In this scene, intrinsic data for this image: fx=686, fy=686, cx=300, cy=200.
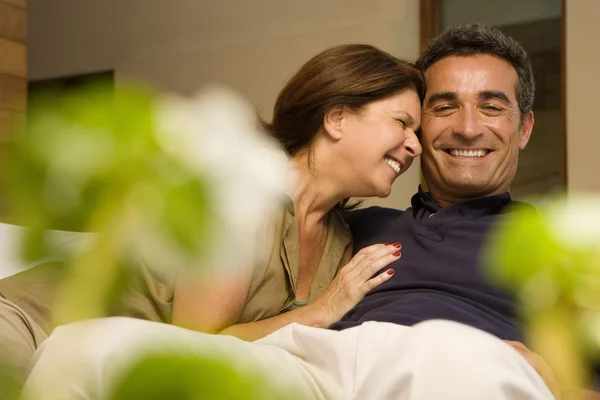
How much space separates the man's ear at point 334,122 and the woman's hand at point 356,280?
276mm

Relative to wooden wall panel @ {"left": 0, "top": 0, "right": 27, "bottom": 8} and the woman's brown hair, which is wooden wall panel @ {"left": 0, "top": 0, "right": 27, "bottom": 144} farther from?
the woman's brown hair

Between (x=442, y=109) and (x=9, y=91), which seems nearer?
(x=442, y=109)

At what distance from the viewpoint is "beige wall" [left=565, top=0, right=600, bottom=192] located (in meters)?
3.07

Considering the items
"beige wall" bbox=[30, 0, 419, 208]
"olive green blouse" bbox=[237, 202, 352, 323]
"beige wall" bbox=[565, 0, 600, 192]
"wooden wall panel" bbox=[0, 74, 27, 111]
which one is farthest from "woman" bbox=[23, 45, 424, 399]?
"beige wall" bbox=[30, 0, 419, 208]

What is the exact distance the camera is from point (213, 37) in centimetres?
425

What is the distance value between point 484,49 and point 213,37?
2737 mm

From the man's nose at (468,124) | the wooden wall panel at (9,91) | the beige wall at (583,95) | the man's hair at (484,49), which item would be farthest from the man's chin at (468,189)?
the wooden wall panel at (9,91)

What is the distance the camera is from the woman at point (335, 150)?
1495 millimetres

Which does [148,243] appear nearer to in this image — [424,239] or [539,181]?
[424,239]

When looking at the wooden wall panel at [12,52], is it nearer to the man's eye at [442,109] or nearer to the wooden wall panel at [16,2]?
the wooden wall panel at [16,2]

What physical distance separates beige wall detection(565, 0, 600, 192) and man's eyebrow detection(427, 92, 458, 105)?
1.56 meters

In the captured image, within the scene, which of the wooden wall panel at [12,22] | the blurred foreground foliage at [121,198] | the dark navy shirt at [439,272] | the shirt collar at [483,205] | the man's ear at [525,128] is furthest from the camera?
the wooden wall panel at [12,22]

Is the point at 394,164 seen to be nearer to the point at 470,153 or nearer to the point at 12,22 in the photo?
the point at 470,153

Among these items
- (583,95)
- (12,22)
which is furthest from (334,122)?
(583,95)
